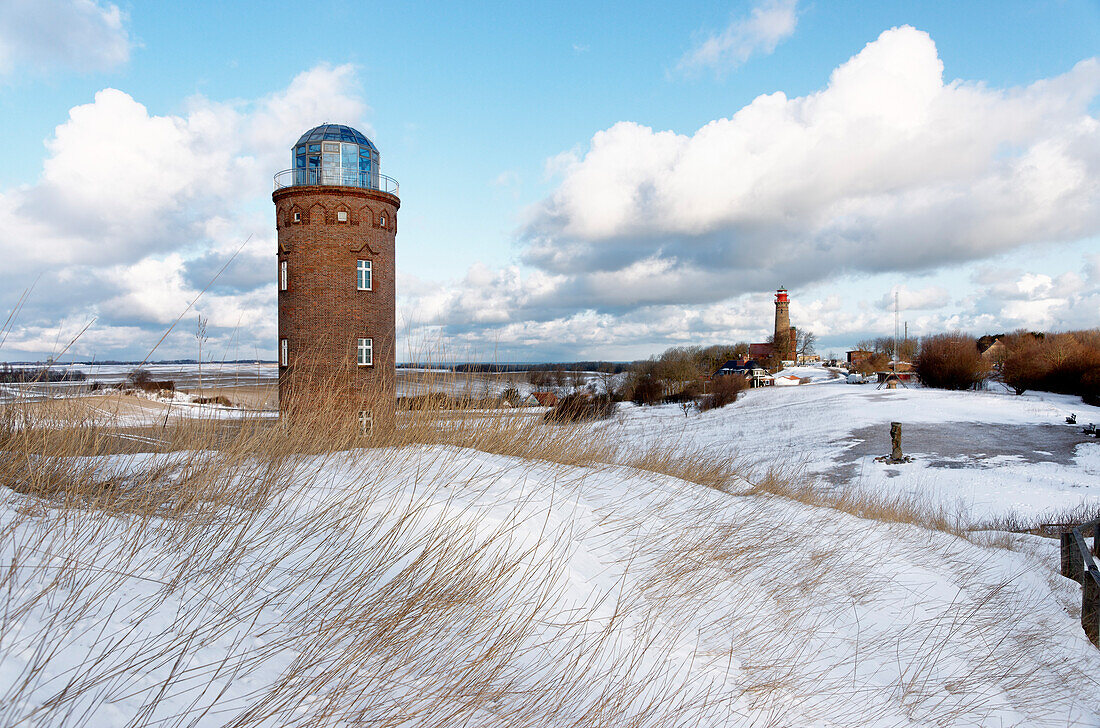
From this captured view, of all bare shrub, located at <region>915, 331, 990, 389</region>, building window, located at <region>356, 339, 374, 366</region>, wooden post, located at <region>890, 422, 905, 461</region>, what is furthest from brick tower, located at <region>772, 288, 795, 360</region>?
building window, located at <region>356, 339, 374, 366</region>

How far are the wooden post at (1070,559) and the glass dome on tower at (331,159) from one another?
2049 centimetres

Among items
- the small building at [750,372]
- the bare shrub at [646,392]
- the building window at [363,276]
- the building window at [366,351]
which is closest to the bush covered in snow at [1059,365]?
the small building at [750,372]

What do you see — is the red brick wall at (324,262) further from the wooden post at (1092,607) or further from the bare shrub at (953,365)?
the bare shrub at (953,365)

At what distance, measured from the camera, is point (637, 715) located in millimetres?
2166

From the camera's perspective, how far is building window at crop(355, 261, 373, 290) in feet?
65.5

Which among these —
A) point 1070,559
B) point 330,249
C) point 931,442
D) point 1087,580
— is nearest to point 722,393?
point 931,442

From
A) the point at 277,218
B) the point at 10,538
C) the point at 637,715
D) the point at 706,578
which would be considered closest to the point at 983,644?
the point at 706,578

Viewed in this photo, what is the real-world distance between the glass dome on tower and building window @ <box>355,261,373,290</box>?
2.83 meters

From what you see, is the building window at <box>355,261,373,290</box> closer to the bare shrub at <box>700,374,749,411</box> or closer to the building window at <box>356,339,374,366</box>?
the building window at <box>356,339,374,366</box>

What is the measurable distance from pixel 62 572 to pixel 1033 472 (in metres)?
24.8

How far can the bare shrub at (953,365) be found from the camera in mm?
46719

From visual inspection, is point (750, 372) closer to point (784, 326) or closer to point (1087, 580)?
point (784, 326)

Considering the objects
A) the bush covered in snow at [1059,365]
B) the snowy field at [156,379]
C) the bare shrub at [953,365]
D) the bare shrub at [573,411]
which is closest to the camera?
the snowy field at [156,379]

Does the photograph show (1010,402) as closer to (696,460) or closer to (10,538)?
(696,460)
